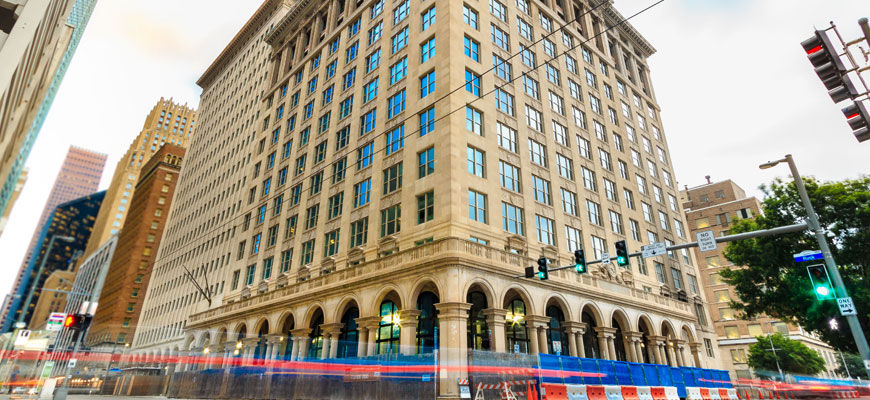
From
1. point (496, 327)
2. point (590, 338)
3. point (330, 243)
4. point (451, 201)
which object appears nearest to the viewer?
point (496, 327)

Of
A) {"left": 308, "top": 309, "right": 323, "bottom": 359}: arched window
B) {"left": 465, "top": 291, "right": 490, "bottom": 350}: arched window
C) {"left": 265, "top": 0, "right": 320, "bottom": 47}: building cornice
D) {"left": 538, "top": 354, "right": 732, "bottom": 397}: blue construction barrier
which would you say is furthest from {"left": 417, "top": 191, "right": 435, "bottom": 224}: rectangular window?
{"left": 265, "top": 0, "right": 320, "bottom": 47}: building cornice

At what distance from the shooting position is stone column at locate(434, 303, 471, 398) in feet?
72.3

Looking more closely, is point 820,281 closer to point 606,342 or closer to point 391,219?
point 606,342

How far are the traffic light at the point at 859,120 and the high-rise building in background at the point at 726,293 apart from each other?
196 ft

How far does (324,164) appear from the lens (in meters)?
42.3

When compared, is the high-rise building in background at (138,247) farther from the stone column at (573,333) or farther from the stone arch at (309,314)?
the stone column at (573,333)

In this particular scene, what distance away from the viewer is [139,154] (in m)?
160

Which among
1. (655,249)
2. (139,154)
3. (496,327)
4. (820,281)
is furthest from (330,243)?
(139,154)

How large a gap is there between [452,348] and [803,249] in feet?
83.8

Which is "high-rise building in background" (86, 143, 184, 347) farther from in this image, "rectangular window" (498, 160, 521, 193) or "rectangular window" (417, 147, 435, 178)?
"rectangular window" (498, 160, 521, 193)

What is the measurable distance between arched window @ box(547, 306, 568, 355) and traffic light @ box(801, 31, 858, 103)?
941 inches

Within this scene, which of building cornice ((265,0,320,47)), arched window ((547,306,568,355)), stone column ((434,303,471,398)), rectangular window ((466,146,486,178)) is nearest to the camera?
stone column ((434,303,471,398))

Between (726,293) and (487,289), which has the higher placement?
(726,293)

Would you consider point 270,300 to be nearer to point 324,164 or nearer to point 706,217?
point 324,164
